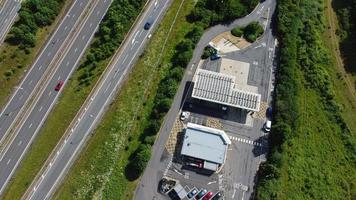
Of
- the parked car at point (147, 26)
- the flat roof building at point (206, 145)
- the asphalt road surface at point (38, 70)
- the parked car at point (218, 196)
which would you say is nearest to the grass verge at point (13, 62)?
the asphalt road surface at point (38, 70)

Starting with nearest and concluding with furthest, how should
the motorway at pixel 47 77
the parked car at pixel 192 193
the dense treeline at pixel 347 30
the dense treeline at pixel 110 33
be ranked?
the parked car at pixel 192 193
the motorway at pixel 47 77
the dense treeline at pixel 110 33
the dense treeline at pixel 347 30

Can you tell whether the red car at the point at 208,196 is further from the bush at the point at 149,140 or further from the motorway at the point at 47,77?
the motorway at the point at 47,77

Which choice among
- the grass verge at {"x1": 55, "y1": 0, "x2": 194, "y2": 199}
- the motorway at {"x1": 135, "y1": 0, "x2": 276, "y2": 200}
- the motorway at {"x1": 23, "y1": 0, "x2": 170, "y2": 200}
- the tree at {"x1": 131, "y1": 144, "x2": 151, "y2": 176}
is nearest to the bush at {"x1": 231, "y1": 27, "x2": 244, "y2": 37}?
the motorway at {"x1": 135, "y1": 0, "x2": 276, "y2": 200}

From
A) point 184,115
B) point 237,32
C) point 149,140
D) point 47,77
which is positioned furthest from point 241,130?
point 47,77

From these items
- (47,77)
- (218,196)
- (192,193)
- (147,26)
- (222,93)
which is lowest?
(192,193)

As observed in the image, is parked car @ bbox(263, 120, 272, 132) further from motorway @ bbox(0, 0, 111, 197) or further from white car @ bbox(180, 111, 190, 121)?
→ motorway @ bbox(0, 0, 111, 197)

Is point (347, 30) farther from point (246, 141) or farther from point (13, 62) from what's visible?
point (13, 62)

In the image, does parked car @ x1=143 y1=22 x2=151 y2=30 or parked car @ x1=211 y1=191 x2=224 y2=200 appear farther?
parked car @ x1=143 y1=22 x2=151 y2=30
